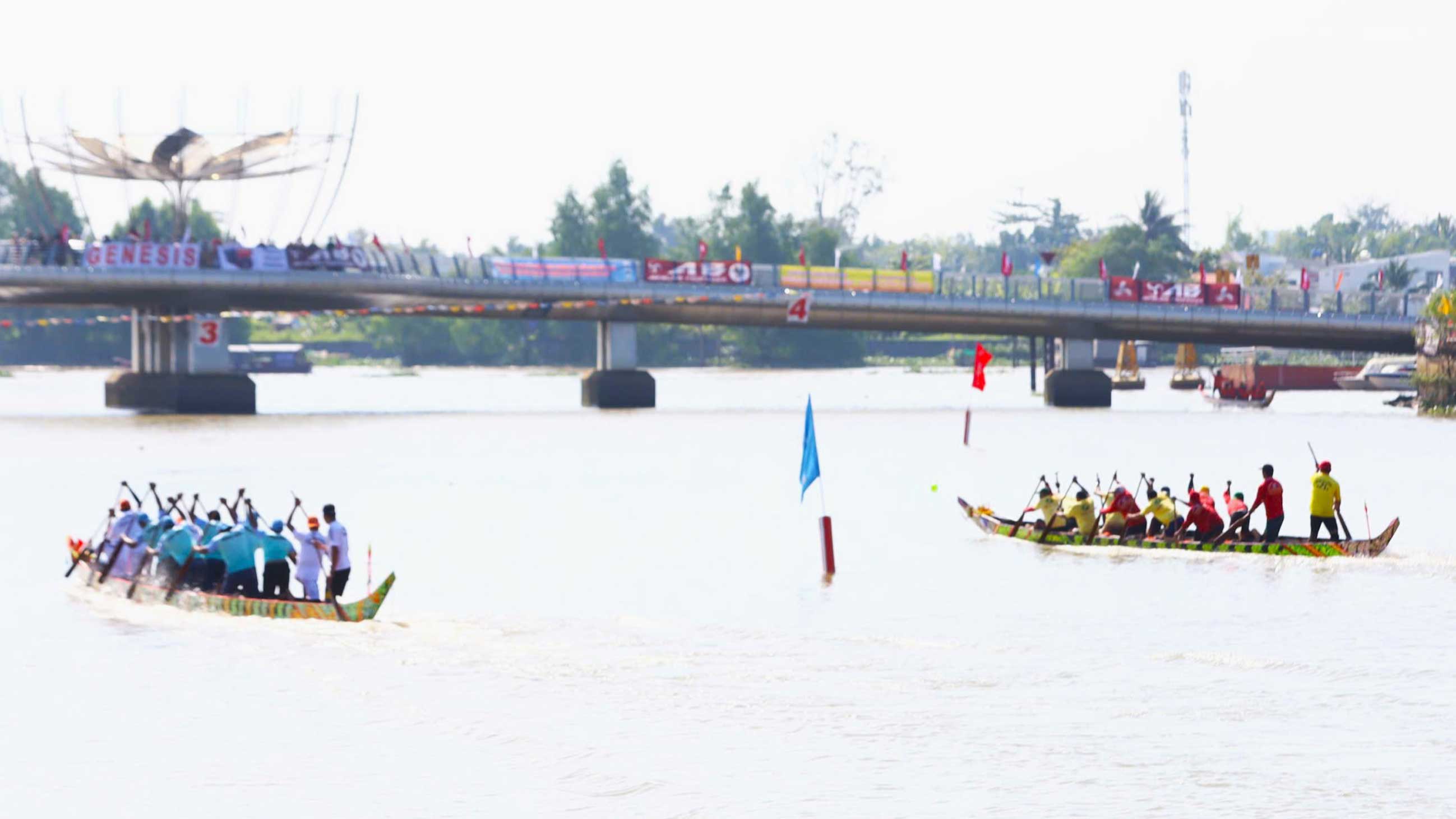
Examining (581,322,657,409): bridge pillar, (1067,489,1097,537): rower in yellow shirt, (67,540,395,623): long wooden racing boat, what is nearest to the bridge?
(581,322,657,409): bridge pillar

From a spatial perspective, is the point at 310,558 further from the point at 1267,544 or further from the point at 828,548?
the point at 1267,544

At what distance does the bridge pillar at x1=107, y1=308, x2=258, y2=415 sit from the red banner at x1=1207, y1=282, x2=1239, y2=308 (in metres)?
51.3

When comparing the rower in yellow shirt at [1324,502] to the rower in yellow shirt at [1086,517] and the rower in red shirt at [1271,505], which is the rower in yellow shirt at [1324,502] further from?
the rower in yellow shirt at [1086,517]

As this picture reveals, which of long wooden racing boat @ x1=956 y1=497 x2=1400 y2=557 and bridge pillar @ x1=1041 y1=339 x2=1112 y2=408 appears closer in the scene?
long wooden racing boat @ x1=956 y1=497 x2=1400 y2=557

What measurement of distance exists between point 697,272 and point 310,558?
6946 cm

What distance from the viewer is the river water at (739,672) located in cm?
2319

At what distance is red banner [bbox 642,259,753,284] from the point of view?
101 meters

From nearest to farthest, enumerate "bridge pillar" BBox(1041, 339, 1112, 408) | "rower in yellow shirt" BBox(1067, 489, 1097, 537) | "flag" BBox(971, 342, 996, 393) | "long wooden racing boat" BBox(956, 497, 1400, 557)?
"long wooden racing boat" BBox(956, 497, 1400, 557) < "rower in yellow shirt" BBox(1067, 489, 1097, 537) < "flag" BBox(971, 342, 996, 393) < "bridge pillar" BBox(1041, 339, 1112, 408)

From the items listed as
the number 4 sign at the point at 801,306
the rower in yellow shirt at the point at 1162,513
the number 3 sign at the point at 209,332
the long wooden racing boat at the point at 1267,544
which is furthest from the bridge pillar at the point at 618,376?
the rower in yellow shirt at the point at 1162,513

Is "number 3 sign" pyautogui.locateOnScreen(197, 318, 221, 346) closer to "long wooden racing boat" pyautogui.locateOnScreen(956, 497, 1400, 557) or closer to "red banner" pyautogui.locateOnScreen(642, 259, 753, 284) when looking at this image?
"red banner" pyautogui.locateOnScreen(642, 259, 753, 284)

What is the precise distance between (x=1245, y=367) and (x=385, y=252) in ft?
294

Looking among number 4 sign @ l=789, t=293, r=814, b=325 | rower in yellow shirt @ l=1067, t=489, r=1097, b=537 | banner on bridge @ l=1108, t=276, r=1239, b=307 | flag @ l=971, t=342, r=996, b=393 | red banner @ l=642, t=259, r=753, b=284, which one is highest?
red banner @ l=642, t=259, r=753, b=284

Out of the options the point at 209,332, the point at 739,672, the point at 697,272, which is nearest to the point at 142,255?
the point at 209,332

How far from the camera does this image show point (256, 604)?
33.2 metres
